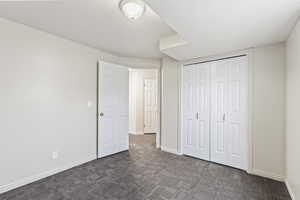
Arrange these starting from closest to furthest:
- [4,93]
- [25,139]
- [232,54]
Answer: [4,93]
[25,139]
[232,54]

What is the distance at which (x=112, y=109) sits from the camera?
11.5ft

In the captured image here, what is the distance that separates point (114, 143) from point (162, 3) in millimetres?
2980

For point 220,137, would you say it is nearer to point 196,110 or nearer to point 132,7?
point 196,110

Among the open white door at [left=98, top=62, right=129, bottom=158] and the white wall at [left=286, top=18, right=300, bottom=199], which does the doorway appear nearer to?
the open white door at [left=98, top=62, right=129, bottom=158]

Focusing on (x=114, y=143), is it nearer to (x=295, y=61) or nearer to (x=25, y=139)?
(x=25, y=139)

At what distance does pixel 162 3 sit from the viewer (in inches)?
55.9

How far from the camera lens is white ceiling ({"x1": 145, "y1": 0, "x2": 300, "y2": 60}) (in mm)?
1437

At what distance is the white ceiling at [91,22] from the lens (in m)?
1.78

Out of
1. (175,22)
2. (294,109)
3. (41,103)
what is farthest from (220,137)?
(41,103)

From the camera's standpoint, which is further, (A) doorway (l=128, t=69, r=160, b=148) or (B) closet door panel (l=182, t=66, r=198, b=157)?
(A) doorway (l=128, t=69, r=160, b=148)

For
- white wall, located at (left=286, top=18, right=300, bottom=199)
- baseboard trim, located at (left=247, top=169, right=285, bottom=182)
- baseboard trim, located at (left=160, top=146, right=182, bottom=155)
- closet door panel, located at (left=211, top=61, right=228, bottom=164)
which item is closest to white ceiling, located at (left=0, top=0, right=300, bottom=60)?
white wall, located at (left=286, top=18, right=300, bottom=199)

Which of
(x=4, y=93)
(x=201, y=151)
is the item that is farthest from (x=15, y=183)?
(x=201, y=151)

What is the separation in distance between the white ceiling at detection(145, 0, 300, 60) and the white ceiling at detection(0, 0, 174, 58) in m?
0.40

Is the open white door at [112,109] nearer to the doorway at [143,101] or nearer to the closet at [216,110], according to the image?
the closet at [216,110]
